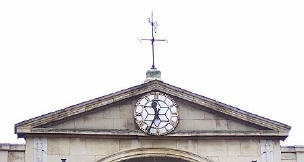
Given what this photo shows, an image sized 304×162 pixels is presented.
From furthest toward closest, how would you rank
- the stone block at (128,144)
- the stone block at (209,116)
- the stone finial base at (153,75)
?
the stone finial base at (153,75) → the stone block at (209,116) → the stone block at (128,144)

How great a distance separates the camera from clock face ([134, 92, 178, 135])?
30906mm

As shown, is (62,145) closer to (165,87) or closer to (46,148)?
(46,148)

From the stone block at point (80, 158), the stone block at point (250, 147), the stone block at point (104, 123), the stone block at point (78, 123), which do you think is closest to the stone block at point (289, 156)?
the stone block at point (250, 147)

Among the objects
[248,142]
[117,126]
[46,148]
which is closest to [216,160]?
[248,142]

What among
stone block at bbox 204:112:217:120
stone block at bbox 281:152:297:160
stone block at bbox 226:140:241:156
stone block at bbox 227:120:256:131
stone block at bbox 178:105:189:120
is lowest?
stone block at bbox 281:152:297:160

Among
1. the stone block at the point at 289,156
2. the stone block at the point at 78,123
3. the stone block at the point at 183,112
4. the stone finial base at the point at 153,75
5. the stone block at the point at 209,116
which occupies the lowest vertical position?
the stone block at the point at 289,156

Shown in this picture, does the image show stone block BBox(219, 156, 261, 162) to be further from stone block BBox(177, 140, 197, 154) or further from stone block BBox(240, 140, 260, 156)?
stone block BBox(177, 140, 197, 154)

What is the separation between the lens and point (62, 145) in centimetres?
3053

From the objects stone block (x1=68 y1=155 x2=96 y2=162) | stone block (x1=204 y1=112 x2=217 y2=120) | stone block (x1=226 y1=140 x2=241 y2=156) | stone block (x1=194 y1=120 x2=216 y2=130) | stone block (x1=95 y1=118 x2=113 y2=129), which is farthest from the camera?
stone block (x1=204 y1=112 x2=217 y2=120)

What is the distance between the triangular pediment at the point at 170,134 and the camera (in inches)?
1206

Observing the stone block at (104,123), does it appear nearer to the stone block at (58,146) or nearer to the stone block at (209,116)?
→ the stone block at (58,146)

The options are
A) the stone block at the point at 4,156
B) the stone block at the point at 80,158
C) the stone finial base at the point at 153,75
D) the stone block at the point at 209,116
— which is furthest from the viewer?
the stone finial base at the point at 153,75

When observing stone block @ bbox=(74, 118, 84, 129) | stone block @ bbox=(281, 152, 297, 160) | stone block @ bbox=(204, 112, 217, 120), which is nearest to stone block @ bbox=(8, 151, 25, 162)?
stone block @ bbox=(74, 118, 84, 129)

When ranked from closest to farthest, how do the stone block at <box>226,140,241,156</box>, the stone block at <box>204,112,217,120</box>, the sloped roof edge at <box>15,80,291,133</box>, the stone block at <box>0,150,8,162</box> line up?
the stone block at <box>0,150,8,162</box>
the sloped roof edge at <box>15,80,291,133</box>
the stone block at <box>226,140,241,156</box>
the stone block at <box>204,112,217,120</box>
